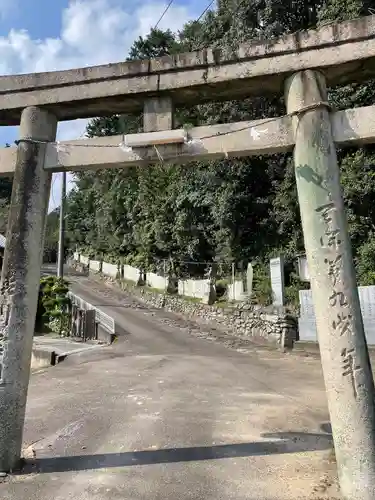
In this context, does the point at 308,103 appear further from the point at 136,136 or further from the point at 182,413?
the point at 182,413

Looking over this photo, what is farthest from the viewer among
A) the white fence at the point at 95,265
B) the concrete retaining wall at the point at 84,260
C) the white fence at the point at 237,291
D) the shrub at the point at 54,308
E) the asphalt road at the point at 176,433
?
the concrete retaining wall at the point at 84,260

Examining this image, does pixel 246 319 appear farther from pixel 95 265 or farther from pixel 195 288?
pixel 95 265

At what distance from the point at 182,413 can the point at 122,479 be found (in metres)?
2.88

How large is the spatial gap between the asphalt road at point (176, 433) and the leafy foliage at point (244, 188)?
291 inches

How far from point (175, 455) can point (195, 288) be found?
18886 millimetres

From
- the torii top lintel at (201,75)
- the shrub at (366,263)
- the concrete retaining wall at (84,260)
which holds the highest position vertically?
the concrete retaining wall at (84,260)

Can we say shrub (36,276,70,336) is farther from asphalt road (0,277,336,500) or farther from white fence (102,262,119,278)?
white fence (102,262,119,278)

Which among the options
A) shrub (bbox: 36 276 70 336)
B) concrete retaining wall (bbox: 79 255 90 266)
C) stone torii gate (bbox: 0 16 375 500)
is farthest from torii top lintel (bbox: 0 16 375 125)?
concrete retaining wall (bbox: 79 255 90 266)

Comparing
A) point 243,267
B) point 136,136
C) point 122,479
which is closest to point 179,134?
point 136,136

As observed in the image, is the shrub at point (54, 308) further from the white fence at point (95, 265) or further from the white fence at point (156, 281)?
the white fence at point (95, 265)

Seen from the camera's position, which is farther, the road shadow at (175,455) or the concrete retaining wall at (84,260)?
the concrete retaining wall at (84,260)

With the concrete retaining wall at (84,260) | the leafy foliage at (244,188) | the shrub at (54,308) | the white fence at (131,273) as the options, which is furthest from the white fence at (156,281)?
the concrete retaining wall at (84,260)

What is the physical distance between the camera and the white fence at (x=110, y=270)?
3860cm

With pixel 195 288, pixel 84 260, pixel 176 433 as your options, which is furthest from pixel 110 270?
pixel 176 433
